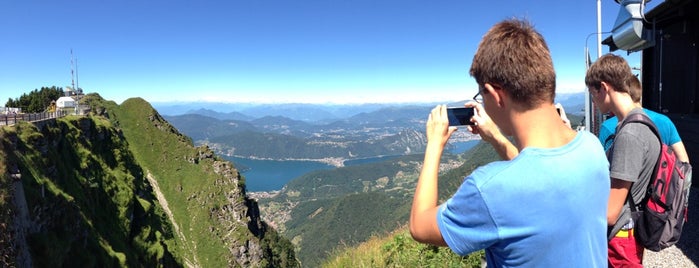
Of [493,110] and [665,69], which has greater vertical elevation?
[665,69]

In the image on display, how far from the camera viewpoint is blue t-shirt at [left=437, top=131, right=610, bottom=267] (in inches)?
57.0

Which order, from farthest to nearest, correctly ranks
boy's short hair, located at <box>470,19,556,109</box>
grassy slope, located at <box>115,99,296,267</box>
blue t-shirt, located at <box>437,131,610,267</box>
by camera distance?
grassy slope, located at <box>115,99,296,267</box>
boy's short hair, located at <box>470,19,556,109</box>
blue t-shirt, located at <box>437,131,610,267</box>

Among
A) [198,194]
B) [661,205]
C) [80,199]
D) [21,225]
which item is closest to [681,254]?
[661,205]

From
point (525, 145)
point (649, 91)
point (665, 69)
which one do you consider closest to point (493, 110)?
point (525, 145)

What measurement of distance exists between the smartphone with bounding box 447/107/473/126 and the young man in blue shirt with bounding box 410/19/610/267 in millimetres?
340

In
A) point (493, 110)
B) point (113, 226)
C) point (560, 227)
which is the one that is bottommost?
point (113, 226)

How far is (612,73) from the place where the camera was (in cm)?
302

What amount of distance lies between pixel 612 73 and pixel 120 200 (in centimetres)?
4683

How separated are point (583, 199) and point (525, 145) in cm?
31

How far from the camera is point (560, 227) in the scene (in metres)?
1.52

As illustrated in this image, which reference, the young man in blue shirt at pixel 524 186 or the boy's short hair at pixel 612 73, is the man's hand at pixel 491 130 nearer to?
the young man in blue shirt at pixel 524 186

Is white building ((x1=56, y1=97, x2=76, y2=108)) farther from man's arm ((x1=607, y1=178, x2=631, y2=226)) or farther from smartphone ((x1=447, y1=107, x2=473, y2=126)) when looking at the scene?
man's arm ((x1=607, y1=178, x2=631, y2=226))

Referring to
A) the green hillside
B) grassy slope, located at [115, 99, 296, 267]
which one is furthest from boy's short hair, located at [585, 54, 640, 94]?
grassy slope, located at [115, 99, 296, 267]

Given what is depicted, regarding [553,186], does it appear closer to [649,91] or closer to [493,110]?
[493,110]
